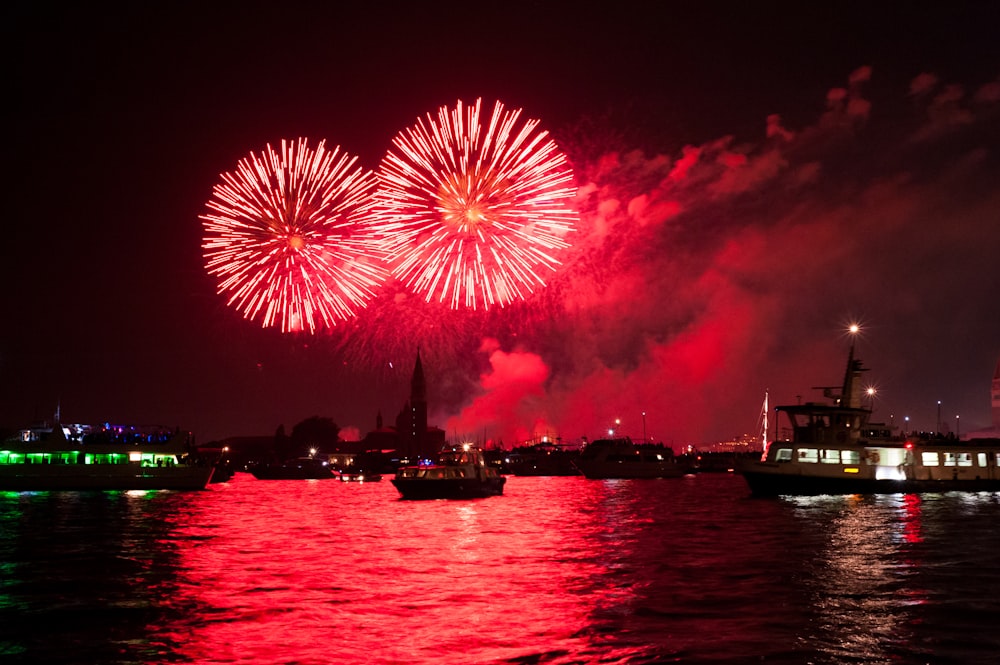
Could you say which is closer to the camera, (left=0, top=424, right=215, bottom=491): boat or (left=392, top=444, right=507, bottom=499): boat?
(left=392, top=444, right=507, bottom=499): boat

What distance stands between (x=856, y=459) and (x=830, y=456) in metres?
3.12

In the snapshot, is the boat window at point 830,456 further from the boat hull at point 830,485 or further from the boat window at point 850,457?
the boat hull at point 830,485

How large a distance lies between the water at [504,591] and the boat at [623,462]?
345 feet

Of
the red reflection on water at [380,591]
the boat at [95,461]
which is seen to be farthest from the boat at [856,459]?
the boat at [95,461]

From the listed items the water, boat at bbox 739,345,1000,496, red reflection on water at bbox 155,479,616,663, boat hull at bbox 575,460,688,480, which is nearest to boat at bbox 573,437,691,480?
boat hull at bbox 575,460,688,480

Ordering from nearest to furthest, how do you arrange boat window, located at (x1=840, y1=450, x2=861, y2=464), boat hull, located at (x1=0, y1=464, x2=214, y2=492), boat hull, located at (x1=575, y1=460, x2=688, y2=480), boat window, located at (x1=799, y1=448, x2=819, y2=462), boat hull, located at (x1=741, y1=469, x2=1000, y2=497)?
boat hull, located at (x1=741, y1=469, x2=1000, y2=497)
boat window, located at (x1=799, y1=448, x2=819, y2=462)
boat window, located at (x1=840, y1=450, x2=861, y2=464)
boat hull, located at (x1=0, y1=464, x2=214, y2=492)
boat hull, located at (x1=575, y1=460, x2=688, y2=480)

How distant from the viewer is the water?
21797mm

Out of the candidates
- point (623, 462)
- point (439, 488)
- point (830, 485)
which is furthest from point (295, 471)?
point (830, 485)

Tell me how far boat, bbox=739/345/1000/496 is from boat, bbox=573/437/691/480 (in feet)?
236

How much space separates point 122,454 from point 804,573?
90.2 meters

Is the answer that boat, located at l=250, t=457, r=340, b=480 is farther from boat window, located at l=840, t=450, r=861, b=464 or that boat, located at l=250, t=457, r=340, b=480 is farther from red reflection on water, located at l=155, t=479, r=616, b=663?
red reflection on water, located at l=155, t=479, r=616, b=663

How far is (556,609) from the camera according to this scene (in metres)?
26.5

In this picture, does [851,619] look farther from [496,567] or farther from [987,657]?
[496,567]

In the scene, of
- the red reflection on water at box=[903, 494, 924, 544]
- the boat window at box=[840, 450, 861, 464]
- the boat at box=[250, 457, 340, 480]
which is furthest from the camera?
the boat at box=[250, 457, 340, 480]
